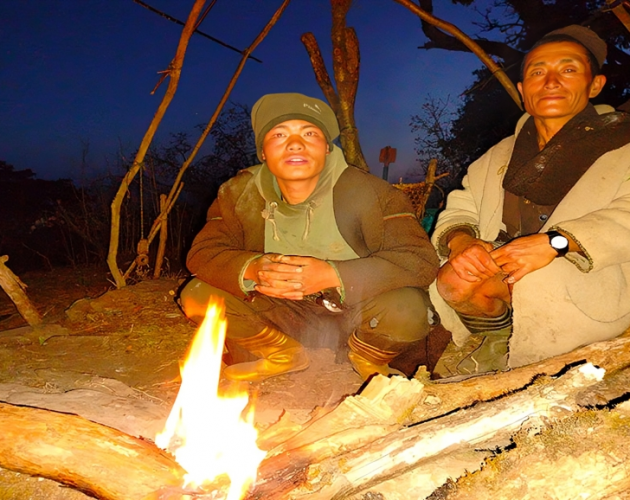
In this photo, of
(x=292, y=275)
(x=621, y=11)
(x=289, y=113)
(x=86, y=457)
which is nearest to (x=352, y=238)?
(x=292, y=275)

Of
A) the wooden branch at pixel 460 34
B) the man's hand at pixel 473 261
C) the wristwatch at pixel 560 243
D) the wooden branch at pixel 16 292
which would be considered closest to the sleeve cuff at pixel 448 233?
the man's hand at pixel 473 261

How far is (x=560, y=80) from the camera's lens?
93.2 inches

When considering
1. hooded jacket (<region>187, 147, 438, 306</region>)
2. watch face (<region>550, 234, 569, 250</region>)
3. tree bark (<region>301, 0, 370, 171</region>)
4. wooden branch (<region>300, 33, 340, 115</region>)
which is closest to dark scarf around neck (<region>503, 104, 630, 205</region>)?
watch face (<region>550, 234, 569, 250</region>)

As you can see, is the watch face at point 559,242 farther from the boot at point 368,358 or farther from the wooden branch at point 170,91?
the wooden branch at point 170,91

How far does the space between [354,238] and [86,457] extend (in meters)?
1.67

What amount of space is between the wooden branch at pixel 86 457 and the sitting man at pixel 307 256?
3.48ft

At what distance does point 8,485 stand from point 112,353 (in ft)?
6.08

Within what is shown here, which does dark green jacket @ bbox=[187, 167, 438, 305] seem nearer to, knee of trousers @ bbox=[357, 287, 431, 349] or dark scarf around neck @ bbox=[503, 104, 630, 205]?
knee of trousers @ bbox=[357, 287, 431, 349]

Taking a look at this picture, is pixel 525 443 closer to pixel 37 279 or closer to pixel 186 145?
pixel 37 279

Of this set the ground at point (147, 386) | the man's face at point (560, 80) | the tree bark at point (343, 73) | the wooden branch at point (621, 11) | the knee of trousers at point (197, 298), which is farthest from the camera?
the tree bark at point (343, 73)

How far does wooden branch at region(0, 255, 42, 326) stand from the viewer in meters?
3.71

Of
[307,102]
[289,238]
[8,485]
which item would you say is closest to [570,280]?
[289,238]

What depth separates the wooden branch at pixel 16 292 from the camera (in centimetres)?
371

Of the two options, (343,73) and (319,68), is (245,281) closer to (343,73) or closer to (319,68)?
(343,73)
